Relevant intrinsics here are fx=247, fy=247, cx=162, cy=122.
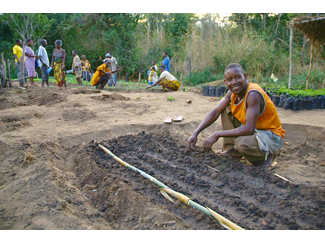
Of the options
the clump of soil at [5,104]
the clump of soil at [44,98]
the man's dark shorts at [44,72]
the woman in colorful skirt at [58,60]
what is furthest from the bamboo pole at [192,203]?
the man's dark shorts at [44,72]

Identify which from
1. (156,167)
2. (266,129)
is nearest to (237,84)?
(266,129)

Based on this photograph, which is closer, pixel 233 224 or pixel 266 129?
pixel 233 224

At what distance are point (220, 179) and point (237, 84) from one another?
1050mm

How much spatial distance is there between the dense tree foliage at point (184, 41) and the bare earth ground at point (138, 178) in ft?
29.2

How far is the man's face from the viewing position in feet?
8.70

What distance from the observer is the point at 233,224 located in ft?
5.88

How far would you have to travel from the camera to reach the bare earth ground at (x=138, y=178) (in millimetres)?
1988

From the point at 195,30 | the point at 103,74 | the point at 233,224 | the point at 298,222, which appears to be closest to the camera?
the point at 233,224

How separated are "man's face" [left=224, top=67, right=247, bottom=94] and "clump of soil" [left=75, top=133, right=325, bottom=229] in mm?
925

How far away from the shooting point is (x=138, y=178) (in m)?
2.68

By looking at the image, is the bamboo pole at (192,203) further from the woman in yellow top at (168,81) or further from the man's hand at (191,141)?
the woman in yellow top at (168,81)

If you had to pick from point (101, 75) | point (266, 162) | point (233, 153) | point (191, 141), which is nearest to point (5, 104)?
point (101, 75)

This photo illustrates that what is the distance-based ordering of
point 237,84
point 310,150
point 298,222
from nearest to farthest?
point 298,222 < point 237,84 < point 310,150

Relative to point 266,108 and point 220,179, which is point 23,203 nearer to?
point 220,179
